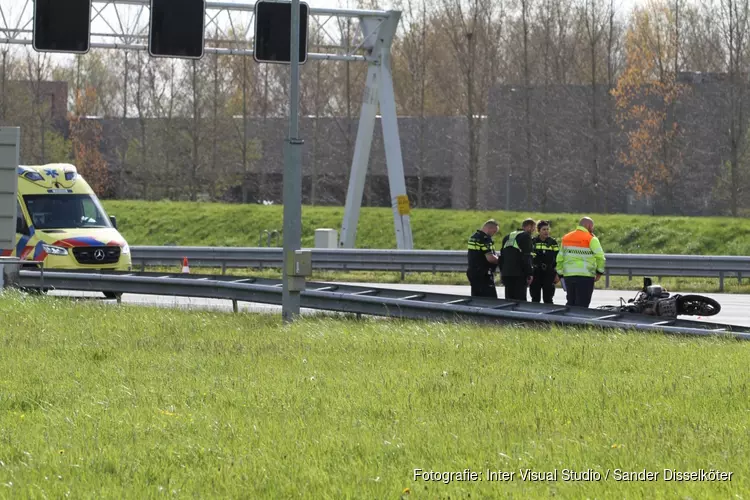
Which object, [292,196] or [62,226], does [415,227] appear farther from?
[292,196]

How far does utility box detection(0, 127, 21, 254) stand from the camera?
19422mm

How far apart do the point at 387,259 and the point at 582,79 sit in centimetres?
2931

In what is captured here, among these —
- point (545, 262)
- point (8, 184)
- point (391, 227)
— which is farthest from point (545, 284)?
point (391, 227)

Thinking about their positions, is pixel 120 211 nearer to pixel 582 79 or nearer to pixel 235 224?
pixel 235 224

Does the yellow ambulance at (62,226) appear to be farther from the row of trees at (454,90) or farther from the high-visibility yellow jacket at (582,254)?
the row of trees at (454,90)

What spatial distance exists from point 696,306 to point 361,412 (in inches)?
379

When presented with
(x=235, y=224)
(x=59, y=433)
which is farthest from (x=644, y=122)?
(x=59, y=433)

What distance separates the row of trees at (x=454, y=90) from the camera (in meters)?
51.8

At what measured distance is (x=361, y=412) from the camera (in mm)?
8727

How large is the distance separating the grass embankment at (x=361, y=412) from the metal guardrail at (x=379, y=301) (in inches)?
31.1

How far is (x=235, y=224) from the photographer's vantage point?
47969 millimetres

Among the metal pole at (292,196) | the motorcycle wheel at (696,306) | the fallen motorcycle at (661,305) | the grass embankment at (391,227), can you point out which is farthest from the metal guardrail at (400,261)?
the metal pole at (292,196)

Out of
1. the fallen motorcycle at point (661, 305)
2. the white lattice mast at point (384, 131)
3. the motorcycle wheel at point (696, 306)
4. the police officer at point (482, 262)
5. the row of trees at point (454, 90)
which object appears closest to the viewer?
the fallen motorcycle at point (661, 305)

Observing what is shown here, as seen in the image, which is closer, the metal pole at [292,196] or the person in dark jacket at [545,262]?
the metal pole at [292,196]
